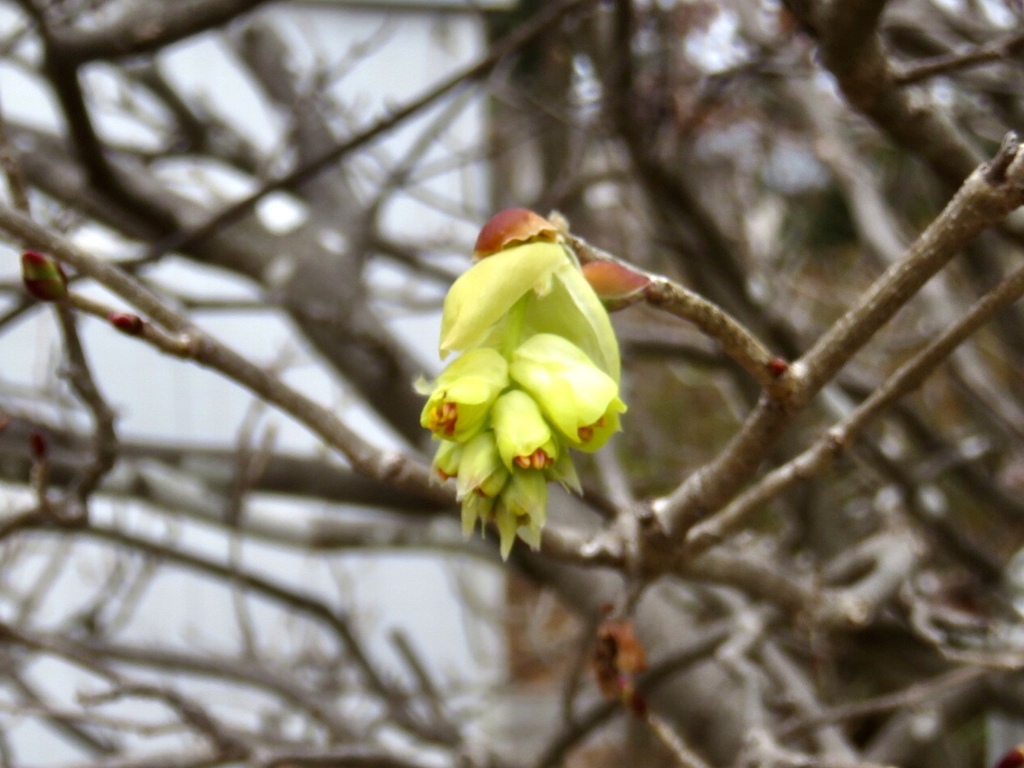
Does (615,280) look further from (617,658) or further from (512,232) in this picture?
(617,658)

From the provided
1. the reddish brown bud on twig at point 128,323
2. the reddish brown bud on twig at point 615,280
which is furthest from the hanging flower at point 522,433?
the reddish brown bud on twig at point 128,323

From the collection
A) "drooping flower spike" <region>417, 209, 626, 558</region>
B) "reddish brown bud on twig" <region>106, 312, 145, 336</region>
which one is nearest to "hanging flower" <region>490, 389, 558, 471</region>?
"drooping flower spike" <region>417, 209, 626, 558</region>

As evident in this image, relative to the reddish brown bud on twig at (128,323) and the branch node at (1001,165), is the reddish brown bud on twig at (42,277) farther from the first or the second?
the branch node at (1001,165)

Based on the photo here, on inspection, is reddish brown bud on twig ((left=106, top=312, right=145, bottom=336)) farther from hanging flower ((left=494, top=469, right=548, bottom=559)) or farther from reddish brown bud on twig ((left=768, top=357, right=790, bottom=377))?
reddish brown bud on twig ((left=768, top=357, right=790, bottom=377))

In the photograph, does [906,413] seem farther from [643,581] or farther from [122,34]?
[122,34]

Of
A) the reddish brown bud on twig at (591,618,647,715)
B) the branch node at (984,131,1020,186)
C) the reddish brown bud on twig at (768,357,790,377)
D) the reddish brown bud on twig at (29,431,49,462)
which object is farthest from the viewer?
the reddish brown bud on twig at (29,431,49,462)
